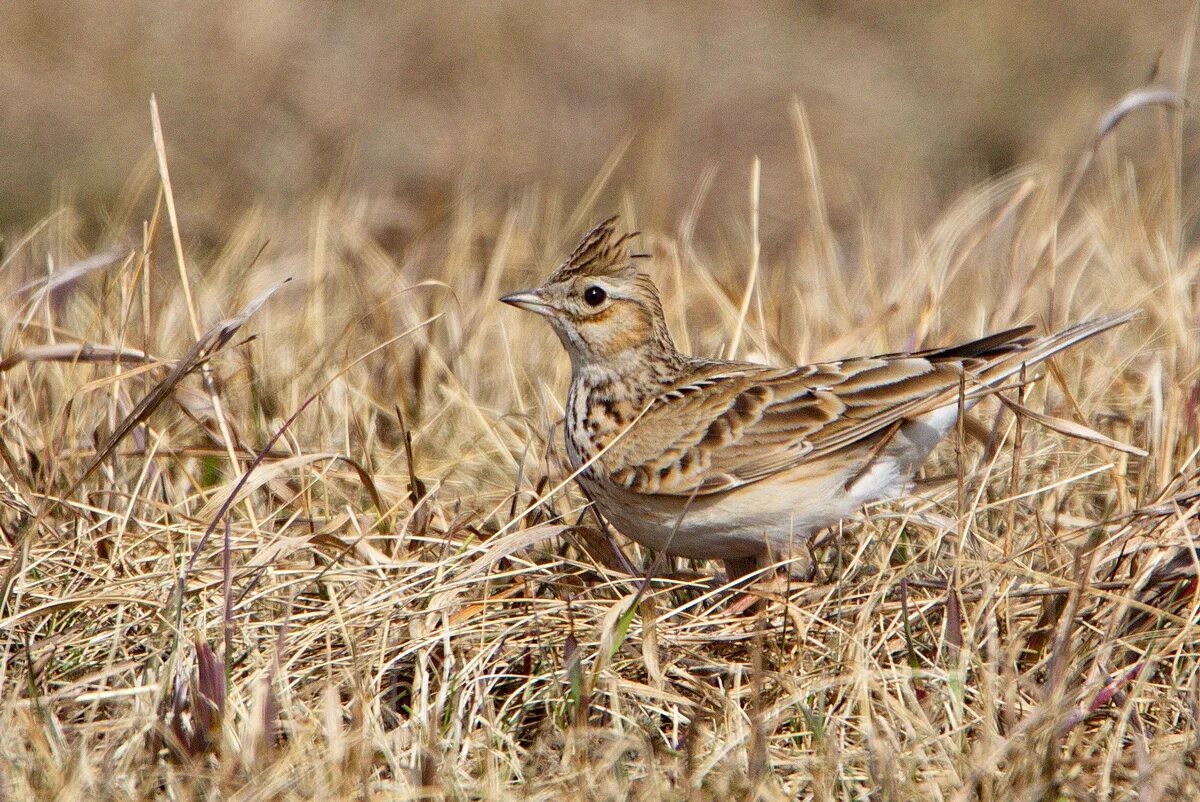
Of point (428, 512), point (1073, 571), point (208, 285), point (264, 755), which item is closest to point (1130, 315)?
point (1073, 571)

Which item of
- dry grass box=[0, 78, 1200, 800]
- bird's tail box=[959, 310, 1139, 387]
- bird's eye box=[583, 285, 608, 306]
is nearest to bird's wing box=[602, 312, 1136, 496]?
bird's tail box=[959, 310, 1139, 387]

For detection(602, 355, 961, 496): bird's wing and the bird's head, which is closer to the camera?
detection(602, 355, 961, 496): bird's wing

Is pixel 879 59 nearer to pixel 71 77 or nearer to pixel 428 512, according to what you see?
pixel 71 77

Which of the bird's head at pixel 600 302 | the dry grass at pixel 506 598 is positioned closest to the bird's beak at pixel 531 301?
the bird's head at pixel 600 302

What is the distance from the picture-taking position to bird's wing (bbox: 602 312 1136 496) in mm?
4469

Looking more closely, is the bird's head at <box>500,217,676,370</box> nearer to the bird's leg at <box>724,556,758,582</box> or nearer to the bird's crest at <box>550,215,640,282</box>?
the bird's crest at <box>550,215,640,282</box>

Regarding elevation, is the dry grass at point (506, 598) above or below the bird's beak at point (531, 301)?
below

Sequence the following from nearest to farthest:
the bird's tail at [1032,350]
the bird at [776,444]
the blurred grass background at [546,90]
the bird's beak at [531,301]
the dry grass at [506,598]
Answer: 1. the dry grass at [506,598]
2. the bird's tail at [1032,350]
3. the bird at [776,444]
4. the bird's beak at [531,301]
5. the blurred grass background at [546,90]

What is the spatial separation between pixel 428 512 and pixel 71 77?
345 inches

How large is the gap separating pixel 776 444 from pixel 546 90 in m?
8.95

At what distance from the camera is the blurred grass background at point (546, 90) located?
35.2 feet

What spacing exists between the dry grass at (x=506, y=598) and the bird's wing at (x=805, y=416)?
24 cm

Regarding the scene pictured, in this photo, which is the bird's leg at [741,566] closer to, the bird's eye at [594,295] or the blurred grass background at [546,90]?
the bird's eye at [594,295]

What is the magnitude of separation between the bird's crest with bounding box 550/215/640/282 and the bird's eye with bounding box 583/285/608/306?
5 cm
